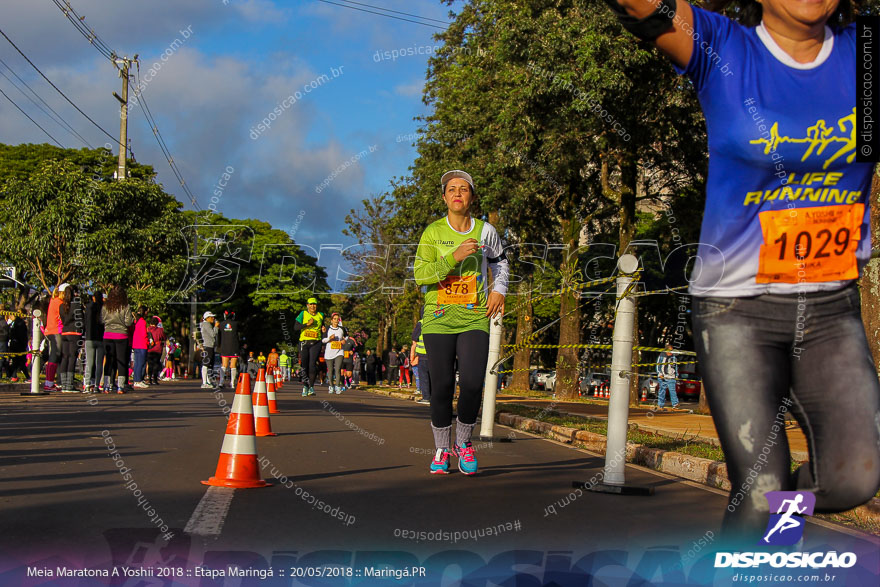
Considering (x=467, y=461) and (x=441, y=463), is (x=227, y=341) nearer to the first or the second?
(x=441, y=463)

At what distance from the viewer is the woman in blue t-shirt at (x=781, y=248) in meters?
2.88

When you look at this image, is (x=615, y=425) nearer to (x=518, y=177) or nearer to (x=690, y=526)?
(x=690, y=526)

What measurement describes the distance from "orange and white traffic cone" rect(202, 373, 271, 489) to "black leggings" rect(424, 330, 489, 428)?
4.59 ft

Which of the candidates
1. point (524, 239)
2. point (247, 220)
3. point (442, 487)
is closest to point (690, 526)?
point (442, 487)

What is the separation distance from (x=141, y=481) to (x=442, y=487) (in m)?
1.99

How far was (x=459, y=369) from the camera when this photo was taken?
7.10 meters

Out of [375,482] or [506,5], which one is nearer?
[375,482]

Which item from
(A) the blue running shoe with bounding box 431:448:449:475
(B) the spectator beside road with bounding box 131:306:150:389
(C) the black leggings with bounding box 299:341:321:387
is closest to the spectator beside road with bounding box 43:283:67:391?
(B) the spectator beside road with bounding box 131:306:150:389

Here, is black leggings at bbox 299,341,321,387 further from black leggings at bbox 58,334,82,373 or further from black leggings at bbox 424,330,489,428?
black leggings at bbox 424,330,489,428

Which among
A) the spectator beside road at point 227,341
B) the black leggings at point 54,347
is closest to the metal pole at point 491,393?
the black leggings at point 54,347

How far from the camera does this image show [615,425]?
6.86 m

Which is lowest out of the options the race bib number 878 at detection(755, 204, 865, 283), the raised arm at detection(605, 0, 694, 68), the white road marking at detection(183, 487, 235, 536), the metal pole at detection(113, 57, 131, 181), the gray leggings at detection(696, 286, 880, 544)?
the white road marking at detection(183, 487, 235, 536)

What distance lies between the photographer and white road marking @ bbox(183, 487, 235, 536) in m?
4.62

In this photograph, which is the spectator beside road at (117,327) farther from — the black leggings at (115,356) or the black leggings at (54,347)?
the black leggings at (54,347)
